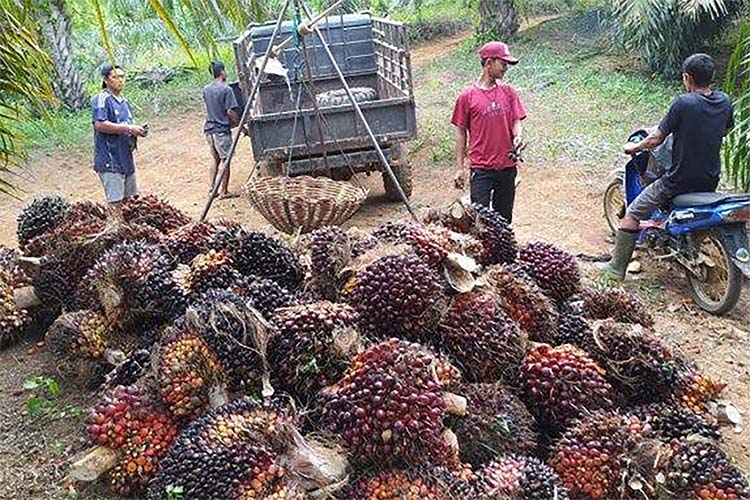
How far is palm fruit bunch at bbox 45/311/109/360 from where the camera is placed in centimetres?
321

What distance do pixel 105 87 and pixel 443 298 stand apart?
16.0ft

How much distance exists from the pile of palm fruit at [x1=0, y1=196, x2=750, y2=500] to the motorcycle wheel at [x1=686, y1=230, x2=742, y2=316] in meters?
1.76

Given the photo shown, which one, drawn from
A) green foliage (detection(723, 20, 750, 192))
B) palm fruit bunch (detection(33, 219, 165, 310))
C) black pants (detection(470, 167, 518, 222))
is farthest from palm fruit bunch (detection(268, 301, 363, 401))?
green foliage (detection(723, 20, 750, 192))

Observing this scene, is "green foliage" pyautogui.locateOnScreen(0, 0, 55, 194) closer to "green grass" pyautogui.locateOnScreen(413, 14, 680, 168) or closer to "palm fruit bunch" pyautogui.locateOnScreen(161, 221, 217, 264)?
"palm fruit bunch" pyautogui.locateOnScreen(161, 221, 217, 264)

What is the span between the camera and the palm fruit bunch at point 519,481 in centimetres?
234

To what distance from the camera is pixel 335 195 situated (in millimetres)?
5789

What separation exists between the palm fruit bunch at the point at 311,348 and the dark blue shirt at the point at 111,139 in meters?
4.53

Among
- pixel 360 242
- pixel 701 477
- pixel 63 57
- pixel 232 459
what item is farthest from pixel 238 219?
pixel 63 57

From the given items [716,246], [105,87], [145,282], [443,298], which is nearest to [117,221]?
[145,282]

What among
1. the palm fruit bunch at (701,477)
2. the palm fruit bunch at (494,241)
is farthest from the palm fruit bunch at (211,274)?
the palm fruit bunch at (701,477)

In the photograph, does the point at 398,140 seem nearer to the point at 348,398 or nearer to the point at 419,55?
the point at 348,398

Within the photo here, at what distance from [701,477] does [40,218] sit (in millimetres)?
3791

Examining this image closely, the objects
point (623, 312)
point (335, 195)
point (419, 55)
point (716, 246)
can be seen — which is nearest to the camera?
point (623, 312)

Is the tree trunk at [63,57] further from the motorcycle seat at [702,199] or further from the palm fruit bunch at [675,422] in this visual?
the palm fruit bunch at [675,422]
